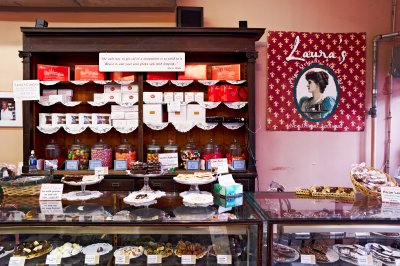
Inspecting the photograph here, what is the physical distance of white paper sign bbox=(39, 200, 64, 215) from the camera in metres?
2.01

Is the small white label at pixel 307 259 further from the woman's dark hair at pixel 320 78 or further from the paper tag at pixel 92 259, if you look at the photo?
the woman's dark hair at pixel 320 78

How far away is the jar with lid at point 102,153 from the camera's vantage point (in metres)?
3.75

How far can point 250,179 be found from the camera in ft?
12.0

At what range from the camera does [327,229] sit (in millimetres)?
1868

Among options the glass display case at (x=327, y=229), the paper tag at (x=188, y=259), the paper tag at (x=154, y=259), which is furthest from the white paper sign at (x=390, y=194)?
the paper tag at (x=154, y=259)

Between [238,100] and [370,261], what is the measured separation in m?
2.11

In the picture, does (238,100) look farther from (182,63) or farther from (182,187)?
(182,187)

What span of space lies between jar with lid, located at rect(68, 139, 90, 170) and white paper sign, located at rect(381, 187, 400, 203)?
2947 mm

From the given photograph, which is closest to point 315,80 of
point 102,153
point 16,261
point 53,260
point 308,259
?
point 308,259

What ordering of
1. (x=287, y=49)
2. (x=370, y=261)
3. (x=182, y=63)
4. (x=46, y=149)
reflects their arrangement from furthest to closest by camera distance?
(x=287, y=49) → (x=46, y=149) → (x=182, y=63) → (x=370, y=261)

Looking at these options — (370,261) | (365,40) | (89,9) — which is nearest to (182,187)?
(370,261)

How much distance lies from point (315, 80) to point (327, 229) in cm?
267

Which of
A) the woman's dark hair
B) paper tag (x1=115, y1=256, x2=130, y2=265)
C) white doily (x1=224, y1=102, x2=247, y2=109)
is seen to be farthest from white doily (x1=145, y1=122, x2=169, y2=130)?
the woman's dark hair

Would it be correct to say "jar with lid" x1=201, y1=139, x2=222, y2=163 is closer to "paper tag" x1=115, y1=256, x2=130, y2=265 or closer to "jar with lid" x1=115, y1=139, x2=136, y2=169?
"jar with lid" x1=115, y1=139, x2=136, y2=169
